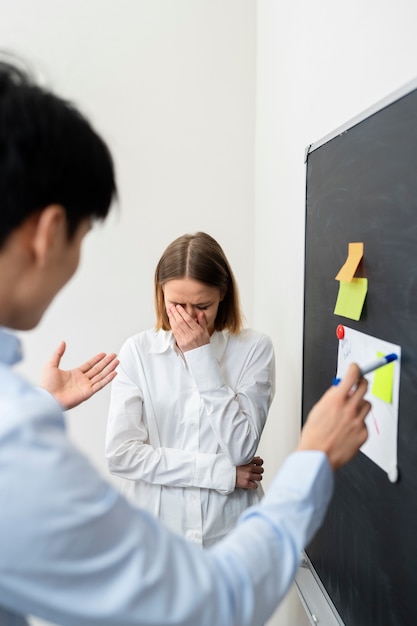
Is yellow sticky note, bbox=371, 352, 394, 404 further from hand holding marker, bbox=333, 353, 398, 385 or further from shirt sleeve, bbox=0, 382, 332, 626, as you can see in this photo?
shirt sleeve, bbox=0, 382, 332, 626

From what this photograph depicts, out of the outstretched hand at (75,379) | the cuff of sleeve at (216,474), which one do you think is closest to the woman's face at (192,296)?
the outstretched hand at (75,379)

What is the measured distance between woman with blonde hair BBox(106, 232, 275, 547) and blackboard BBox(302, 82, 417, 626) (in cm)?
26

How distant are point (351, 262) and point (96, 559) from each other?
76cm

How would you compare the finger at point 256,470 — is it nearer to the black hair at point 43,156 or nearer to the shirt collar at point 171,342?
the shirt collar at point 171,342

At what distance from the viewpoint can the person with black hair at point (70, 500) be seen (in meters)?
0.48

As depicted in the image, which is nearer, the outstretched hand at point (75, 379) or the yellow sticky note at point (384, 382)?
the yellow sticky note at point (384, 382)

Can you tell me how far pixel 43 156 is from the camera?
0.55 m

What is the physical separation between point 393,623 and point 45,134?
3.05 feet

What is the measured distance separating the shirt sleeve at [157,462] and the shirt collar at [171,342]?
7.0 inches

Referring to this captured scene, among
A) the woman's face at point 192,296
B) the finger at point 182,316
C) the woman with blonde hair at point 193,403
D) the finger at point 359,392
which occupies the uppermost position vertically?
the woman's face at point 192,296

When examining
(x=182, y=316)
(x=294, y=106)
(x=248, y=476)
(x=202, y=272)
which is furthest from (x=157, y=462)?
(x=294, y=106)

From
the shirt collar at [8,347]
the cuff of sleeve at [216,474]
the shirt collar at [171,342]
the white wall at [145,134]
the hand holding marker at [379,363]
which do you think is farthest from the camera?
the white wall at [145,134]

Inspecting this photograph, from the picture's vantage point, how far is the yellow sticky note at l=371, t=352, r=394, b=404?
0.91 m

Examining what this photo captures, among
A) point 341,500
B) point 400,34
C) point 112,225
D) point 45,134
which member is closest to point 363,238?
point 400,34
